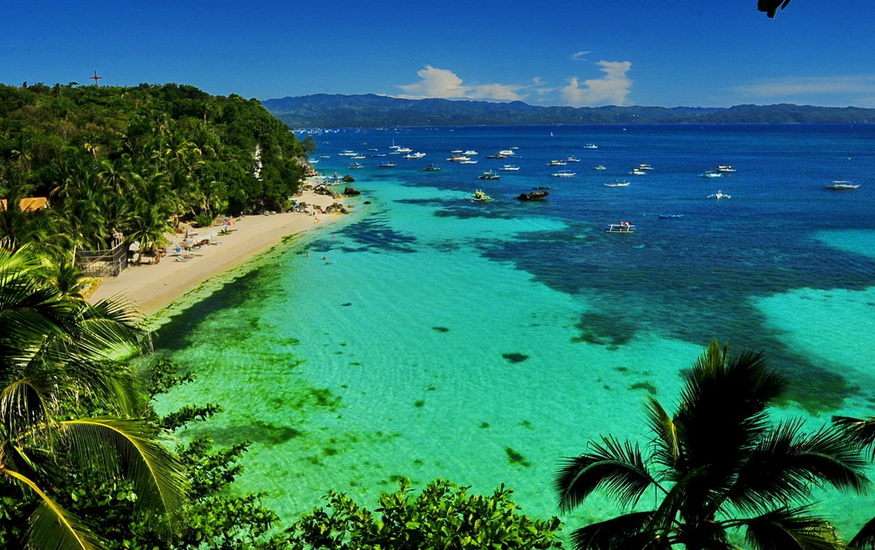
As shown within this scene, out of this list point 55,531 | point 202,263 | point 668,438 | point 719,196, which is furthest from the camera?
point 719,196

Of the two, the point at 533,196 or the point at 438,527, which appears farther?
the point at 533,196

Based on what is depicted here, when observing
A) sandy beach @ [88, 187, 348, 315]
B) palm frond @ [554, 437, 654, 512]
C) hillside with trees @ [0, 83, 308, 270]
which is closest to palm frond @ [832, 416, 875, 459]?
palm frond @ [554, 437, 654, 512]

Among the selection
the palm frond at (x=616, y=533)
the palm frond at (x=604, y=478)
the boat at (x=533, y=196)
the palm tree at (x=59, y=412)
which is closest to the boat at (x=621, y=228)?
the boat at (x=533, y=196)

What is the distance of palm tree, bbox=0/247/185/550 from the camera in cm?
578

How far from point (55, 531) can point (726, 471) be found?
7.49 meters

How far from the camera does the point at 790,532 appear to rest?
6.28 m

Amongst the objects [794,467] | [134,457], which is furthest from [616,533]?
[134,457]

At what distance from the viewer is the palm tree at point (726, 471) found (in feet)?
21.0

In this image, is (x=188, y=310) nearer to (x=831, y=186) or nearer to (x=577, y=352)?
(x=577, y=352)

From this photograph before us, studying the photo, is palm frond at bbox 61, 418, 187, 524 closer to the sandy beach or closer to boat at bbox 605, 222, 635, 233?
the sandy beach

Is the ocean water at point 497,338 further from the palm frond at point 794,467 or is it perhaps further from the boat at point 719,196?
the boat at point 719,196

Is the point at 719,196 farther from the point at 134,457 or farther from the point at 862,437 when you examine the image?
the point at 134,457

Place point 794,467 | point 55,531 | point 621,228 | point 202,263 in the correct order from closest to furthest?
point 55,531, point 794,467, point 202,263, point 621,228

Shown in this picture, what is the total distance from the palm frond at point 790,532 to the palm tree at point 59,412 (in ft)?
21.3
